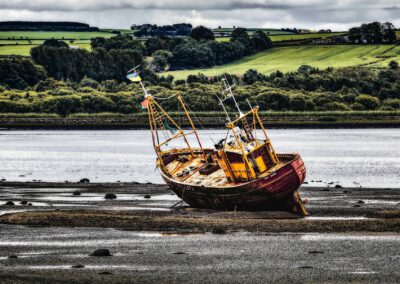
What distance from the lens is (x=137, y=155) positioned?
104125mm

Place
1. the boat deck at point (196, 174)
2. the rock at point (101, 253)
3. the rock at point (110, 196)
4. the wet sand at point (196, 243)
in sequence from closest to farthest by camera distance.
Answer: the wet sand at point (196, 243), the rock at point (101, 253), the boat deck at point (196, 174), the rock at point (110, 196)

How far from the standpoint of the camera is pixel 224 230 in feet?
107

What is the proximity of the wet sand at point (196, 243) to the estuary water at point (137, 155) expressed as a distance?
861 inches

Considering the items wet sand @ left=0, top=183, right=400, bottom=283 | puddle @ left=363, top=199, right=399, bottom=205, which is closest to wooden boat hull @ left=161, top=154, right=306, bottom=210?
wet sand @ left=0, top=183, right=400, bottom=283

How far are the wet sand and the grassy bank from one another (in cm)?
11955

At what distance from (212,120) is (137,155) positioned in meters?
62.6

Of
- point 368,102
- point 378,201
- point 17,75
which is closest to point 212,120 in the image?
point 368,102

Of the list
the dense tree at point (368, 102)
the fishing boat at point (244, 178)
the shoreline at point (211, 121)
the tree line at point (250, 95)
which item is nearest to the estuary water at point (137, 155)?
the shoreline at point (211, 121)

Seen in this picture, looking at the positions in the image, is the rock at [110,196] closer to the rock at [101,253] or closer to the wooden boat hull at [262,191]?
the wooden boat hull at [262,191]

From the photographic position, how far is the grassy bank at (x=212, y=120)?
536 ft

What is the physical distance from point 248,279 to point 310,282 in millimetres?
1514

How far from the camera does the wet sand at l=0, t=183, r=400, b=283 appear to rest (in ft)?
79.8

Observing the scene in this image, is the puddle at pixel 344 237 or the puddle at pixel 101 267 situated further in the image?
the puddle at pixel 344 237

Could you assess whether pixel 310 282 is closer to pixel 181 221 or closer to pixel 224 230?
pixel 224 230
